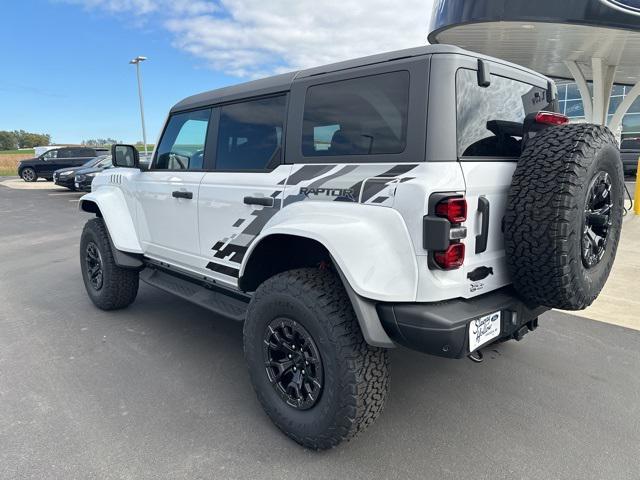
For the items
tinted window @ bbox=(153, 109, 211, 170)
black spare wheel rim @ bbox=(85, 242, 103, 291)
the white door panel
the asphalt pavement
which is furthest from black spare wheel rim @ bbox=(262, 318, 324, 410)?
black spare wheel rim @ bbox=(85, 242, 103, 291)

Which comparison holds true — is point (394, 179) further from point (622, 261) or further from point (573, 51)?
point (573, 51)

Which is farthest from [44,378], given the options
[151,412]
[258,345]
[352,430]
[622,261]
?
[622,261]

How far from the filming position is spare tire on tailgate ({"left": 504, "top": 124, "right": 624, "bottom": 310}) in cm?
204

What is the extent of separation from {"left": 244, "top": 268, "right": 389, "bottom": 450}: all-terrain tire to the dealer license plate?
455 millimetres

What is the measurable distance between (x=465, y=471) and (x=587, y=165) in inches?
62.4

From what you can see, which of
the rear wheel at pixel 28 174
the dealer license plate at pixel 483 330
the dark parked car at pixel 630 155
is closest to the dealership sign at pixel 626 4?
the dark parked car at pixel 630 155

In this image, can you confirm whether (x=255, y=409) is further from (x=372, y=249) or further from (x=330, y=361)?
(x=372, y=249)

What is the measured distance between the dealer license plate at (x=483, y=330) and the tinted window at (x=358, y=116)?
0.91 metres

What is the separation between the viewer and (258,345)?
2.62 meters

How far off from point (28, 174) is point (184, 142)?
24.4 m

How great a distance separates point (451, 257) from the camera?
205 cm

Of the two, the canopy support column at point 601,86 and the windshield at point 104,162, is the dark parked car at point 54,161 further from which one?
the canopy support column at point 601,86

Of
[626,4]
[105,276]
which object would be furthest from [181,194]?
[626,4]

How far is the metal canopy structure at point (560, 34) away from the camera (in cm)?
1170
